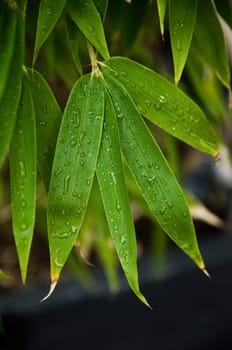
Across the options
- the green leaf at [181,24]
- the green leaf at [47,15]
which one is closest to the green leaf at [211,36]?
the green leaf at [181,24]

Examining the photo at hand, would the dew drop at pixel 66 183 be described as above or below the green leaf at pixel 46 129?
below

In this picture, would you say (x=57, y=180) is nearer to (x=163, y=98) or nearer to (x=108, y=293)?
(x=163, y=98)

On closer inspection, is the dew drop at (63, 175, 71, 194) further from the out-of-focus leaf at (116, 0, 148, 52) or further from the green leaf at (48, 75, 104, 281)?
the out-of-focus leaf at (116, 0, 148, 52)

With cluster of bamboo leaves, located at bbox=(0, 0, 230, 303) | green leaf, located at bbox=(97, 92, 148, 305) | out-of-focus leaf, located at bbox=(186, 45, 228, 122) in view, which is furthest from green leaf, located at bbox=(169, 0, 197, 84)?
out-of-focus leaf, located at bbox=(186, 45, 228, 122)

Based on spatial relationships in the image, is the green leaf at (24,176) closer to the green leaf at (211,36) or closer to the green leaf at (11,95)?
the green leaf at (11,95)

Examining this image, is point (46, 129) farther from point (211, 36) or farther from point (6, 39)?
point (211, 36)

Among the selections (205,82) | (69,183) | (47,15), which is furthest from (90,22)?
(205,82)
